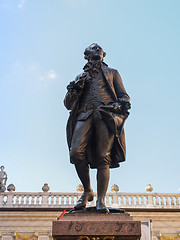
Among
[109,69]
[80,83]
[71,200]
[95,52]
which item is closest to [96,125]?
[80,83]

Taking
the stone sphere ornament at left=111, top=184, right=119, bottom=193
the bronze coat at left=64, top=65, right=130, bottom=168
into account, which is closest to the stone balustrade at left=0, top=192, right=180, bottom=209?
the stone sphere ornament at left=111, top=184, right=119, bottom=193

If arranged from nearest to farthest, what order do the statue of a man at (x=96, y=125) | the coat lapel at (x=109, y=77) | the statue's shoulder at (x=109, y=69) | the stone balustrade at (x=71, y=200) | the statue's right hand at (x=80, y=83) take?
the statue of a man at (x=96, y=125) < the statue's right hand at (x=80, y=83) < the coat lapel at (x=109, y=77) < the statue's shoulder at (x=109, y=69) < the stone balustrade at (x=71, y=200)

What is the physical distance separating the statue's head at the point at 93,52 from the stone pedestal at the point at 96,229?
2512 millimetres

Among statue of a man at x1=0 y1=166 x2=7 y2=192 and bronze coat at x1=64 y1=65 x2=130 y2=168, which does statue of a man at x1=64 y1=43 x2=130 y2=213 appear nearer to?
bronze coat at x1=64 y1=65 x2=130 y2=168

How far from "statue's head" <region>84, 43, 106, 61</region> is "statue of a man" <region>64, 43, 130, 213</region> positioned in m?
0.24

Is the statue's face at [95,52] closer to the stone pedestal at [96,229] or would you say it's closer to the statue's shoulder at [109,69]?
the statue's shoulder at [109,69]

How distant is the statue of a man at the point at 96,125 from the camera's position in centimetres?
474

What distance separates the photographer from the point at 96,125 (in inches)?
194

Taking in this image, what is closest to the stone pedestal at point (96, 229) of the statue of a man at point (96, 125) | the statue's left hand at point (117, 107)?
the statue of a man at point (96, 125)

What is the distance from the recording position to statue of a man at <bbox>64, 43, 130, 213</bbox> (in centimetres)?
474

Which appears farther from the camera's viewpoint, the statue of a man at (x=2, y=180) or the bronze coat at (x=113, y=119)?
the statue of a man at (x=2, y=180)

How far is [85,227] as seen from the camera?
4066mm

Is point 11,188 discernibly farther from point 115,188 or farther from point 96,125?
point 96,125

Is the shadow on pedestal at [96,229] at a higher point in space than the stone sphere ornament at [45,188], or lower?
lower
